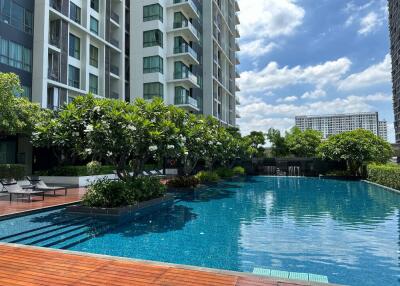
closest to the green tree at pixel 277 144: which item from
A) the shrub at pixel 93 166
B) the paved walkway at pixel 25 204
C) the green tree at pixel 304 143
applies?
the green tree at pixel 304 143

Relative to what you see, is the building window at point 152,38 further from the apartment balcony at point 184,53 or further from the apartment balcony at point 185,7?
the apartment balcony at point 185,7

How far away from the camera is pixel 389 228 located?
35.8 ft

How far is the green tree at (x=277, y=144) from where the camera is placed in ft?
169

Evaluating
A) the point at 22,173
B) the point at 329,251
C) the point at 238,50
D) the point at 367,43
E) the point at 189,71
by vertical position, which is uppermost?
the point at 238,50

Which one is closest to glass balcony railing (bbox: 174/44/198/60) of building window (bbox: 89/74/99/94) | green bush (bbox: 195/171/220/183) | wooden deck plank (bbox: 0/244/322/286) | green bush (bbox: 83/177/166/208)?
building window (bbox: 89/74/99/94)

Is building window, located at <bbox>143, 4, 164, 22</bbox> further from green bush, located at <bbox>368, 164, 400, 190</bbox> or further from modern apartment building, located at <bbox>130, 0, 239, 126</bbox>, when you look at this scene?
green bush, located at <bbox>368, 164, 400, 190</bbox>

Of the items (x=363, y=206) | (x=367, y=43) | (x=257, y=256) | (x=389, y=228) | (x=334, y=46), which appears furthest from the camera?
(x=334, y=46)

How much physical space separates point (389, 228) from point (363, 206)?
5.38 meters

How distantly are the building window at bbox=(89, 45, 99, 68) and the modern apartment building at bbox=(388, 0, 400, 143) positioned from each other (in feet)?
300

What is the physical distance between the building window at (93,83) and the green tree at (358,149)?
79.5 feet

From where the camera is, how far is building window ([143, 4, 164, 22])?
126 feet

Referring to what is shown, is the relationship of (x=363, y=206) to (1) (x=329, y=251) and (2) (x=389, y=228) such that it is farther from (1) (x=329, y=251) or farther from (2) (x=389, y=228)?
(1) (x=329, y=251)

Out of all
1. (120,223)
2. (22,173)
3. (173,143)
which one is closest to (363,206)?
(173,143)

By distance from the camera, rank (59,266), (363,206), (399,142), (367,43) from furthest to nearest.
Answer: (399,142) < (367,43) < (363,206) < (59,266)
